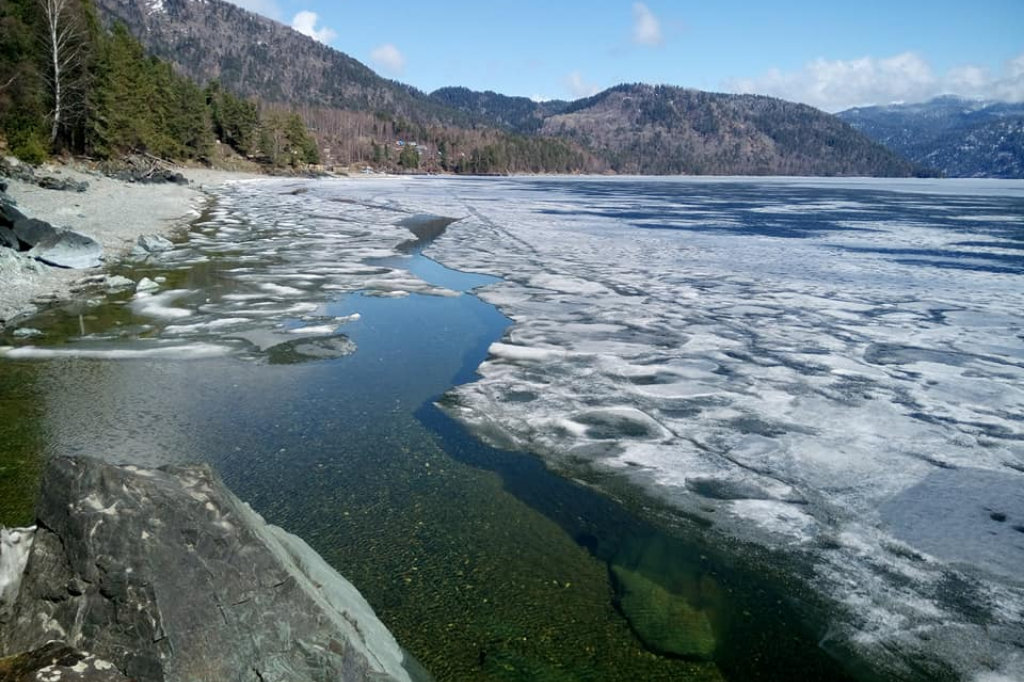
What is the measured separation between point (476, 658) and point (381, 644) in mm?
555

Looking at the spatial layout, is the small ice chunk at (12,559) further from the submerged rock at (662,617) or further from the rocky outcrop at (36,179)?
the rocky outcrop at (36,179)

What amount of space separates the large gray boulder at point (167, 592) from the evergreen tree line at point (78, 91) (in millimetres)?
31962

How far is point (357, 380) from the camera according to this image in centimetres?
679

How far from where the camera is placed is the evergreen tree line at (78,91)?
28.8 metres

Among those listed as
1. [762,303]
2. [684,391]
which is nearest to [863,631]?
[684,391]

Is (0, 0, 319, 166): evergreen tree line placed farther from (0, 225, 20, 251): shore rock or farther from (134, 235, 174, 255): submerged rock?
(0, 225, 20, 251): shore rock

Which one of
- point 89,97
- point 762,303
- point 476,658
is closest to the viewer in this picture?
point 476,658

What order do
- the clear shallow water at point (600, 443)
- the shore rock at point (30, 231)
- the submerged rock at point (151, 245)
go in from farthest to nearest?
1. the submerged rock at point (151, 245)
2. the shore rock at point (30, 231)
3. the clear shallow water at point (600, 443)

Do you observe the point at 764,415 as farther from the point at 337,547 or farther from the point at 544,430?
the point at 337,547

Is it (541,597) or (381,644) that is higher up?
(381,644)

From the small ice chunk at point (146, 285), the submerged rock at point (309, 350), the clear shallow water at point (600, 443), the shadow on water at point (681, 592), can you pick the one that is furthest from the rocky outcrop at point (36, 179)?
the shadow on water at point (681, 592)

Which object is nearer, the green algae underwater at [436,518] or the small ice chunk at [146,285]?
the green algae underwater at [436,518]

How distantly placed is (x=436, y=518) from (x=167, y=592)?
225cm

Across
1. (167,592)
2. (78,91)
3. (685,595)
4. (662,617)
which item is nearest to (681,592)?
(685,595)
